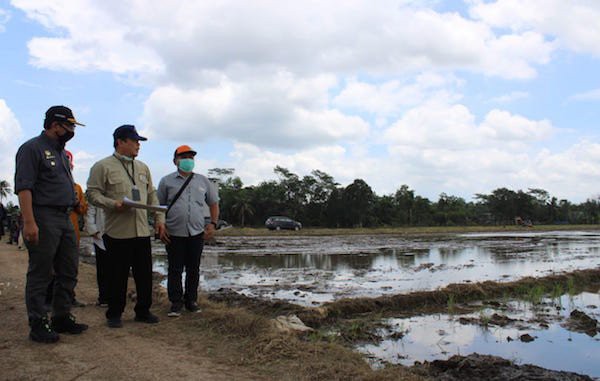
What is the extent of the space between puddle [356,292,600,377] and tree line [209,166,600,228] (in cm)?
5506

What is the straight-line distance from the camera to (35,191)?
4141mm

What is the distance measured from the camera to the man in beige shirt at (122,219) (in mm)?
4766

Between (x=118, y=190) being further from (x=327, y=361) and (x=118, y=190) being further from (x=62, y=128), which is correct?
(x=327, y=361)

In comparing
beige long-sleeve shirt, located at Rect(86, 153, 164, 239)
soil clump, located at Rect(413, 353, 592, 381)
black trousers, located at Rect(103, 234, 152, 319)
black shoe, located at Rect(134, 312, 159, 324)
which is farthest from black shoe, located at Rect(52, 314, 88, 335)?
soil clump, located at Rect(413, 353, 592, 381)

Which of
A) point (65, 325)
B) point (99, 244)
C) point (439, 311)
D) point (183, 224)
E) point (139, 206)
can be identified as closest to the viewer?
point (65, 325)

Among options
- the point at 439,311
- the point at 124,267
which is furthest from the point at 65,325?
the point at 439,311

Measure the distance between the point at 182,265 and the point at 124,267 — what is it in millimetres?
787

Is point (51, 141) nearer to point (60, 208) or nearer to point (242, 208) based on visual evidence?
point (60, 208)

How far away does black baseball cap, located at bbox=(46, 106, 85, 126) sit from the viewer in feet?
14.1

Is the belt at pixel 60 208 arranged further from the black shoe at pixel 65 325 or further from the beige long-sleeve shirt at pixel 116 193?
the black shoe at pixel 65 325

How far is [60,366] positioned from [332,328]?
313 cm

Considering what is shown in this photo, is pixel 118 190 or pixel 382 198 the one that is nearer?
pixel 118 190

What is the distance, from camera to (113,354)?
12.8 feet

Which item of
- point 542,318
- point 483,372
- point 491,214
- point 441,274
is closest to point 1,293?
point 483,372
